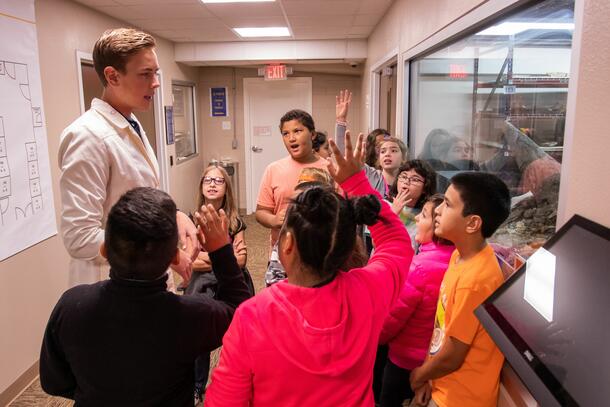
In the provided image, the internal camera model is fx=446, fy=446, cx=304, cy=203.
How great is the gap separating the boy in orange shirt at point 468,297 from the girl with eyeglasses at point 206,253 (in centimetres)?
116

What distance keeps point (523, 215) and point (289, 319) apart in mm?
1042

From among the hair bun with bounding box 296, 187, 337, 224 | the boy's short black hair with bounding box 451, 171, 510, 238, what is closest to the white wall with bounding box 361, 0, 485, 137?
the boy's short black hair with bounding box 451, 171, 510, 238

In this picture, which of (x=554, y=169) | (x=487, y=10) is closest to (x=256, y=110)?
(x=487, y=10)

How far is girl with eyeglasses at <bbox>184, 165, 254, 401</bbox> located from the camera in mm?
2195

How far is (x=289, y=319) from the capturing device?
3.01 ft

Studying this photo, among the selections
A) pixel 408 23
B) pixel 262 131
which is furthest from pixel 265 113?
pixel 408 23

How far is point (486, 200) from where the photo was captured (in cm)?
125

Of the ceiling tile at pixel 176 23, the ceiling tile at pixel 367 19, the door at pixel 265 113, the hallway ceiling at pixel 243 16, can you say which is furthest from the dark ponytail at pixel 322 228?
the door at pixel 265 113

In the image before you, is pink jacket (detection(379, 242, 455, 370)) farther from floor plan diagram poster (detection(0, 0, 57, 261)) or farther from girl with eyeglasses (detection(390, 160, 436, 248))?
floor plan diagram poster (detection(0, 0, 57, 261))

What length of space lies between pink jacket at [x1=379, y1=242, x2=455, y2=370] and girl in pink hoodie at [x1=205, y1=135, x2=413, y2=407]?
54 centimetres

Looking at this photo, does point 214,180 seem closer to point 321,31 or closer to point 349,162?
point 349,162

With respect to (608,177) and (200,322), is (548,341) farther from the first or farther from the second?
(200,322)

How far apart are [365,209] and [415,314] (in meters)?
0.71

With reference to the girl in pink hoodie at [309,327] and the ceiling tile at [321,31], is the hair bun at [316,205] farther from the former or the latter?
the ceiling tile at [321,31]
